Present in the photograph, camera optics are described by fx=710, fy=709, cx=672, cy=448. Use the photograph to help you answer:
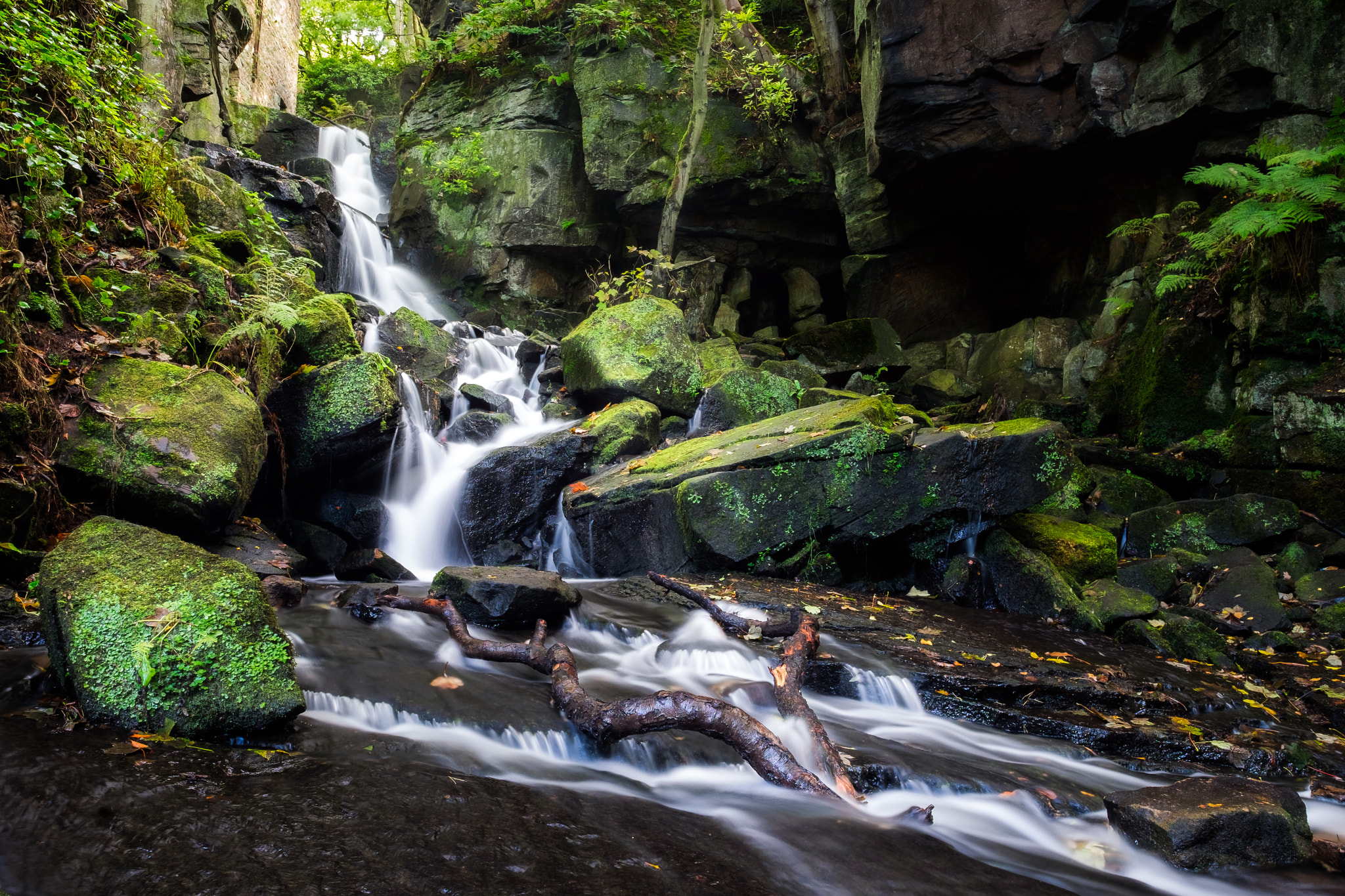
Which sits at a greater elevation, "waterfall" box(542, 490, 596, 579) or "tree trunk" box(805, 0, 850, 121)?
"tree trunk" box(805, 0, 850, 121)

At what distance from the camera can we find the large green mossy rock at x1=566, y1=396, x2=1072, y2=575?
22.7ft

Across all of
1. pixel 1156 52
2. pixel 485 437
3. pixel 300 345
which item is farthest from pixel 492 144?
pixel 1156 52

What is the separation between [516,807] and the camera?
2889mm

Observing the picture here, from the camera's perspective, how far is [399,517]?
826 cm

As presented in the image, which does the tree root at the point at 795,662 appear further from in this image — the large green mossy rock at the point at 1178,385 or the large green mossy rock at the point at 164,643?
the large green mossy rock at the point at 1178,385

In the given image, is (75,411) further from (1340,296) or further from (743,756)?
(1340,296)

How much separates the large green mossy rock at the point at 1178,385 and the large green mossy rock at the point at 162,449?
35.2 feet

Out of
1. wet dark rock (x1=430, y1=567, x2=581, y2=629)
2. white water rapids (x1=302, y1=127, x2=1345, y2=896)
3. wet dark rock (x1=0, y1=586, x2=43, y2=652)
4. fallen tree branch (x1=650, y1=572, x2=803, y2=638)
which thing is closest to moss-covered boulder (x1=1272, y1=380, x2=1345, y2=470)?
white water rapids (x1=302, y1=127, x2=1345, y2=896)

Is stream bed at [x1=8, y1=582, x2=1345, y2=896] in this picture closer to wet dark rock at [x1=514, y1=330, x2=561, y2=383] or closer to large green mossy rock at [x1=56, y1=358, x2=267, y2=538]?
large green mossy rock at [x1=56, y1=358, x2=267, y2=538]

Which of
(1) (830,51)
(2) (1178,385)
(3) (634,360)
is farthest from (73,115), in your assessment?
(1) (830,51)

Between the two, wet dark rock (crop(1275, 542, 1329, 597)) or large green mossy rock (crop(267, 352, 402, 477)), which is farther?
large green mossy rock (crop(267, 352, 402, 477))

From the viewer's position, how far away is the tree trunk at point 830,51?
1442 centimetres

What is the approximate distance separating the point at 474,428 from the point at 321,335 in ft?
8.38

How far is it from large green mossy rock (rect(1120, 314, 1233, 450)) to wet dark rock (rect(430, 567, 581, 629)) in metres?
8.54
